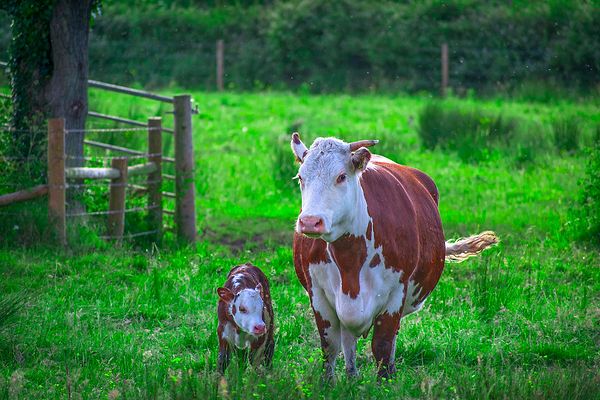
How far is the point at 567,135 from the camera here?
15125 mm

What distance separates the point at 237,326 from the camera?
5.76 metres

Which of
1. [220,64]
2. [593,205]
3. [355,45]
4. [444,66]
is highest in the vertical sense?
[355,45]

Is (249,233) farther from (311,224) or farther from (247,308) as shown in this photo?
(311,224)

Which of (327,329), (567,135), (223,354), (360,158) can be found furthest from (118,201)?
(567,135)

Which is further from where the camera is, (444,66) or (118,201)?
(444,66)

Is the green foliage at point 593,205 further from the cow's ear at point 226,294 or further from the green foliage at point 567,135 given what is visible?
the green foliage at point 567,135

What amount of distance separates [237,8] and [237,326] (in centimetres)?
2766

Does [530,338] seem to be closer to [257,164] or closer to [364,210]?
[364,210]

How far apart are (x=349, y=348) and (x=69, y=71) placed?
5.66 m

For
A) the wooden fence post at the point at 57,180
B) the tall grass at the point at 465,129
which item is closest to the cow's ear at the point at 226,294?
the wooden fence post at the point at 57,180

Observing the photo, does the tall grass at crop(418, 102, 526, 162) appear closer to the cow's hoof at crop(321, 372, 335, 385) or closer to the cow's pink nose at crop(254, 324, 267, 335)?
the cow's hoof at crop(321, 372, 335, 385)

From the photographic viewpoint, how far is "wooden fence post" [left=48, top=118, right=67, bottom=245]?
30.0 ft

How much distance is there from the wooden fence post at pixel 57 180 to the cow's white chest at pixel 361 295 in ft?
13.8

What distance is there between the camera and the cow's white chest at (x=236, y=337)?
18.8 feet
